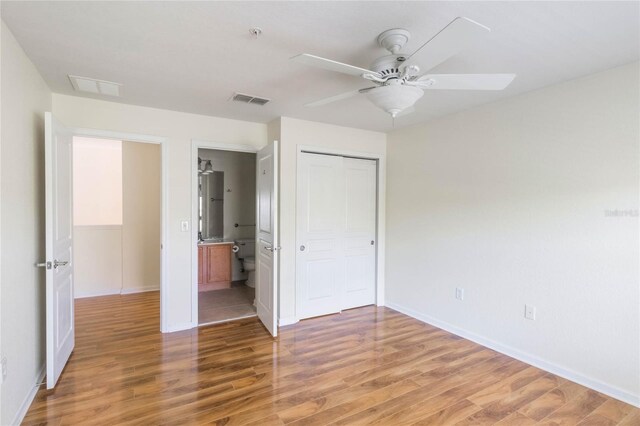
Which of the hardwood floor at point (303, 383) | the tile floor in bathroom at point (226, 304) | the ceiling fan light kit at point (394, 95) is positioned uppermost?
the ceiling fan light kit at point (394, 95)

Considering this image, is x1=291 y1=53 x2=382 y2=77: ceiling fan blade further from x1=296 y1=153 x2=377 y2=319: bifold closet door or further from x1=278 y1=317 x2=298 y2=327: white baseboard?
x1=278 y1=317 x2=298 y2=327: white baseboard

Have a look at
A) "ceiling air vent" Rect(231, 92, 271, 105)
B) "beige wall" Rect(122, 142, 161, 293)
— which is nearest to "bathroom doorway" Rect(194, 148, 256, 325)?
"beige wall" Rect(122, 142, 161, 293)

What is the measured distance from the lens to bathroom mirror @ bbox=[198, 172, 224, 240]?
554cm

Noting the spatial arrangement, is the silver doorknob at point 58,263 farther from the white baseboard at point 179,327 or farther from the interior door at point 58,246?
the white baseboard at point 179,327

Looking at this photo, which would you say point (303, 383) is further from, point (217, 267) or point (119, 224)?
point (119, 224)

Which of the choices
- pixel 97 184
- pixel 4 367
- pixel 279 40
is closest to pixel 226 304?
pixel 4 367

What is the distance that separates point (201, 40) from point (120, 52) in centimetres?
62

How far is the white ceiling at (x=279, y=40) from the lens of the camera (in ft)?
5.46

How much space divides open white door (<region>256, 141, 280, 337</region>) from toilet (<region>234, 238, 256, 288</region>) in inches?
57.2

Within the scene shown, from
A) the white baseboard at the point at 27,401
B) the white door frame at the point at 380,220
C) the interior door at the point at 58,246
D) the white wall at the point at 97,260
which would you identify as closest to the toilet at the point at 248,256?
the white wall at the point at 97,260

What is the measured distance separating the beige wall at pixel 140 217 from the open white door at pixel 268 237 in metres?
2.13

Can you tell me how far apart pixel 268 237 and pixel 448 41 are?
263 cm

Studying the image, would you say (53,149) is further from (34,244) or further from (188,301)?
(188,301)

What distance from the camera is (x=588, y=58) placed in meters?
2.21
